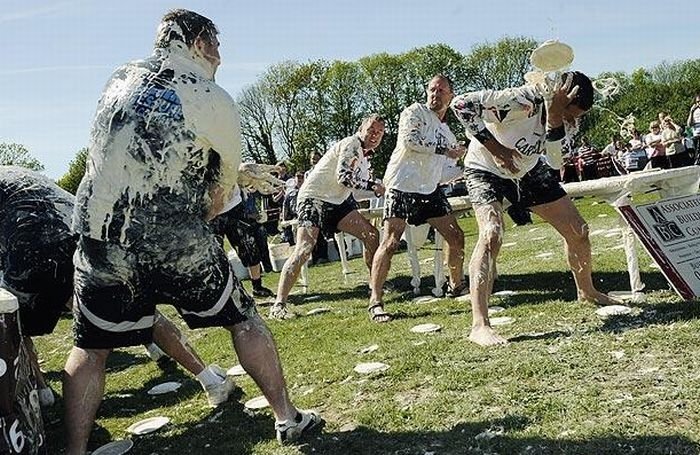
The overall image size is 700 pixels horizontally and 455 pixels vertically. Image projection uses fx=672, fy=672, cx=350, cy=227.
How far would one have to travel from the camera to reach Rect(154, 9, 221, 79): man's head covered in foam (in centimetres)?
280

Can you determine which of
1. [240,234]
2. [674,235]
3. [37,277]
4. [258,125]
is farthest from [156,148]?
[258,125]

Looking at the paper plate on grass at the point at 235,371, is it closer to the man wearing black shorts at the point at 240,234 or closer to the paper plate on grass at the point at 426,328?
the paper plate on grass at the point at 426,328

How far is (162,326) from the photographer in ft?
12.6

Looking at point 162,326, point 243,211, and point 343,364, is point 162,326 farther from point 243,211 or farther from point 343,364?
point 243,211

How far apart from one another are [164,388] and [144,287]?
1.62m

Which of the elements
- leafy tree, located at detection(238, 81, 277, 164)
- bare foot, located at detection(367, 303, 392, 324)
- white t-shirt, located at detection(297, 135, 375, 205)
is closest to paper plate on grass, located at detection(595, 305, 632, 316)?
bare foot, located at detection(367, 303, 392, 324)

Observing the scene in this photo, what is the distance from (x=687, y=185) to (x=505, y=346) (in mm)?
2053

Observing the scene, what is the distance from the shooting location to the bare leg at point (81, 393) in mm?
2881

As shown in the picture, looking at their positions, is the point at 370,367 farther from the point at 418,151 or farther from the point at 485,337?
the point at 418,151

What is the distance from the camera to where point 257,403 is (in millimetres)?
3609

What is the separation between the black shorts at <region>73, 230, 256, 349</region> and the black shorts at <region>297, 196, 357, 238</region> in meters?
3.08

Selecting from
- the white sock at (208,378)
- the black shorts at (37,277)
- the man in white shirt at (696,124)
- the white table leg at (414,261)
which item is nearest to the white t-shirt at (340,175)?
the white table leg at (414,261)

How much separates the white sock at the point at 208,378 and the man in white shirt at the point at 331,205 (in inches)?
86.9

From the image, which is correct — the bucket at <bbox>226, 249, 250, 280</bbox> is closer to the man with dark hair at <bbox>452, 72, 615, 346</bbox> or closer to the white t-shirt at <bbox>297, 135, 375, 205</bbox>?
the white t-shirt at <bbox>297, 135, 375, 205</bbox>
